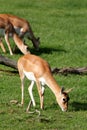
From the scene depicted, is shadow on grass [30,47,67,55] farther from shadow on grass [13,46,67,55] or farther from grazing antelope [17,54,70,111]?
grazing antelope [17,54,70,111]

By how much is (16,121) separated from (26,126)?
0.33 m

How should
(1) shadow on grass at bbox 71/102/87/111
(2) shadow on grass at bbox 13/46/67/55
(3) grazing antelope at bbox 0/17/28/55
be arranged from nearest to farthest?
(1) shadow on grass at bbox 71/102/87/111
(3) grazing antelope at bbox 0/17/28/55
(2) shadow on grass at bbox 13/46/67/55

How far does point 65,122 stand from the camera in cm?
966

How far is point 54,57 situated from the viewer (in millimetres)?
16547

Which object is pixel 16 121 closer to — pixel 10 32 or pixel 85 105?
pixel 85 105

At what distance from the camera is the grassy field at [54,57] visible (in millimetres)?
9602

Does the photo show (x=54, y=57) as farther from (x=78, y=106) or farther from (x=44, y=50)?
(x=78, y=106)

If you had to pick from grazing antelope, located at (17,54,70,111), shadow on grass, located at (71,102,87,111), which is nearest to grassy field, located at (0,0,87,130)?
shadow on grass, located at (71,102,87,111)

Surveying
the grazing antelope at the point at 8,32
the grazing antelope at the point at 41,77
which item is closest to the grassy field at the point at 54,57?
the grazing antelope at the point at 41,77

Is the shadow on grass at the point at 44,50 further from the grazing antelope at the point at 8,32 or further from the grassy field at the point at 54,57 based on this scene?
the grazing antelope at the point at 8,32

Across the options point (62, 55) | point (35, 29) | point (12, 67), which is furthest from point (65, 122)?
point (35, 29)

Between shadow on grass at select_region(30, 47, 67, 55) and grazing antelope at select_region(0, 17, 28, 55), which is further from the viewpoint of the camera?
shadow on grass at select_region(30, 47, 67, 55)

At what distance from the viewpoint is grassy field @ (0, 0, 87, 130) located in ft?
31.5

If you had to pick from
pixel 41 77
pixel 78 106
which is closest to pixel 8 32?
pixel 78 106
